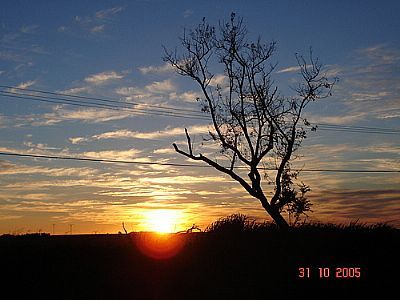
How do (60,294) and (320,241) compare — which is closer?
(60,294)

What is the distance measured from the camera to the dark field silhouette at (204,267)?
70.4 ft

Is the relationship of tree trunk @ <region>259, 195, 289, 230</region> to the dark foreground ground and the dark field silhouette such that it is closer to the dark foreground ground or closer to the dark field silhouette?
the dark field silhouette

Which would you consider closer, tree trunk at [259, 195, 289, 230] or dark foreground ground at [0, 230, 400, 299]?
dark foreground ground at [0, 230, 400, 299]

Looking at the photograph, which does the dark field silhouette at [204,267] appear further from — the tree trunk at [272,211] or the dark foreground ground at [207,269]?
the tree trunk at [272,211]

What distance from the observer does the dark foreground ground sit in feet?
70.2

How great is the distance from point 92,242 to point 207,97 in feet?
53.8

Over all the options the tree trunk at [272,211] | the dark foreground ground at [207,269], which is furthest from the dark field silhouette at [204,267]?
the tree trunk at [272,211]

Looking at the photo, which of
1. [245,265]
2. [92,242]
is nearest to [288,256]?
[245,265]

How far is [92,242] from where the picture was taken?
26.0 metres

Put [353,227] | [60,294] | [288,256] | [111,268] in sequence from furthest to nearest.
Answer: [353,227] → [288,256] → [111,268] → [60,294]

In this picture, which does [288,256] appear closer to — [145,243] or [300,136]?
[145,243]

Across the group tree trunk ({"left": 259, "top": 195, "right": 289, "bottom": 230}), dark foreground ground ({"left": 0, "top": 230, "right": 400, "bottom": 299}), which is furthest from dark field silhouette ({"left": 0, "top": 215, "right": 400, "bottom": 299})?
tree trunk ({"left": 259, "top": 195, "right": 289, "bottom": 230})

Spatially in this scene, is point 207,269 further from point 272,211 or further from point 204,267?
point 272,211

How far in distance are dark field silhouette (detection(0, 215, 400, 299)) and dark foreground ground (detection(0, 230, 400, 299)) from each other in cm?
3
